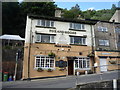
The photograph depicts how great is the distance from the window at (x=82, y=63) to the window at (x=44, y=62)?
3.89 metres

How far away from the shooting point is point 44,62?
16.2 m

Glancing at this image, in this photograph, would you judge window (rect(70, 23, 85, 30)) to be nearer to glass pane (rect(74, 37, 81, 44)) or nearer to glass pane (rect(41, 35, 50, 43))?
glass pane (rect(74, 37, 81, 44))

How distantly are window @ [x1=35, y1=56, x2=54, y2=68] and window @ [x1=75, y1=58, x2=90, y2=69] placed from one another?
3.89 metres

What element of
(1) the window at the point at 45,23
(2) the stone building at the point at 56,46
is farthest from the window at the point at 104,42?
(1) the window at the point at 45,23

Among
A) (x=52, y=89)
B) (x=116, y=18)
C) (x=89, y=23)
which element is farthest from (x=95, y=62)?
(x=116, y=18)

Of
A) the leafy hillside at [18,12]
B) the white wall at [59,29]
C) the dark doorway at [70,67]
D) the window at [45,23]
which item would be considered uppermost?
the leafy hillside at [18,12]

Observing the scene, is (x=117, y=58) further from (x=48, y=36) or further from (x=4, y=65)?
(x=4, y=65)

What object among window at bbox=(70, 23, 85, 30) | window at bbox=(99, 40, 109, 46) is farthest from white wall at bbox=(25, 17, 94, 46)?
window at bbox=(99, 40, 109, 46)

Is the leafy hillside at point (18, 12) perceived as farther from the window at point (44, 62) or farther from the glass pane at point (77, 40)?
the glass pane at point (77, 40)

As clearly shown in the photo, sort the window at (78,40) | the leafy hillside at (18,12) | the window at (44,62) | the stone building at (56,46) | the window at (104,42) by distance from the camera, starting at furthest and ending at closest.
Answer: the leafy hillside at (18,12)
the window at (104,42)
the window at (78,40)
the window at (44,62)
the stone building at (56,46)

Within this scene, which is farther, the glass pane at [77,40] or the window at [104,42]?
the window at [104,42]

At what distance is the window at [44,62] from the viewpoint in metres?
15.9

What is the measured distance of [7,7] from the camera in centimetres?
2653

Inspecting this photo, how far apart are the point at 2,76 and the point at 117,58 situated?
18055mm
